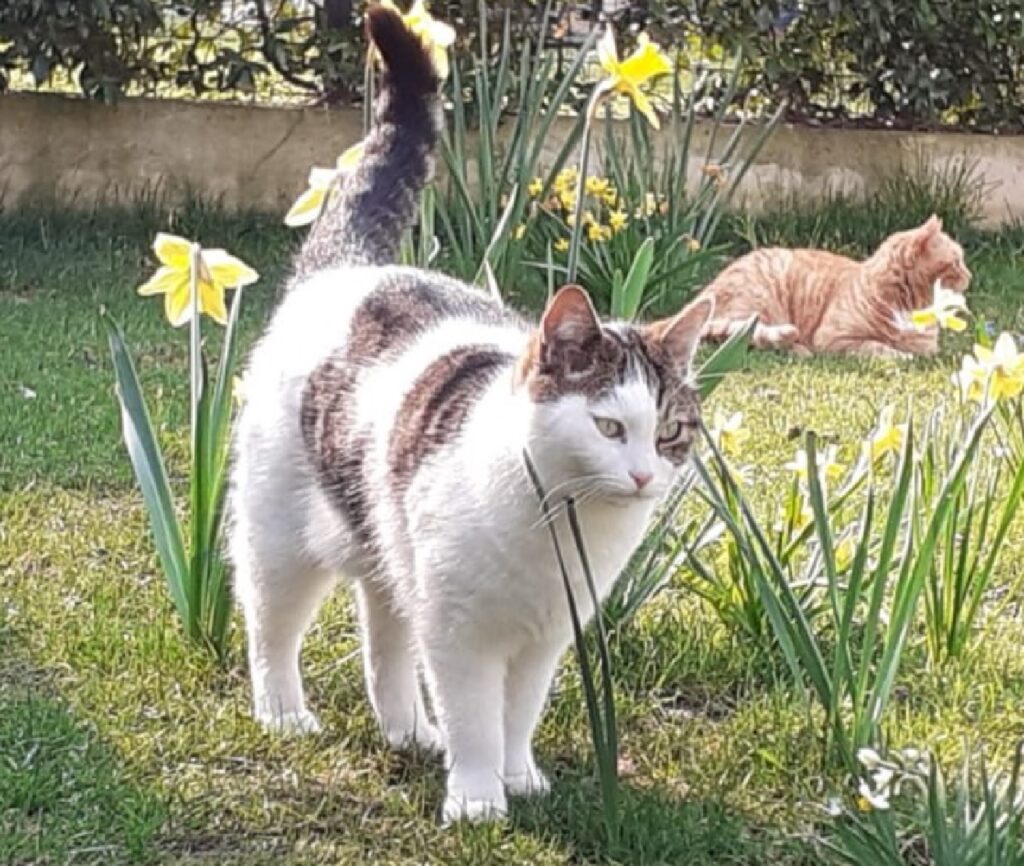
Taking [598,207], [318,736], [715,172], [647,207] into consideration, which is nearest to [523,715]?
[318,736]

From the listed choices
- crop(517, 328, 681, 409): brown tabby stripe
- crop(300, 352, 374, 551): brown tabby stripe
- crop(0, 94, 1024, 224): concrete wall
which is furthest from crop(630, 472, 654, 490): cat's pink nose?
crop(0, 94, 1024, 224): concrete wall

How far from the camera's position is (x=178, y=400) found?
4.46m

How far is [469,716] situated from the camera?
7.66 feet

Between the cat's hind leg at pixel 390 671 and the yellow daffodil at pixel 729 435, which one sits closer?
the cat's hind leg at pixel 390 671

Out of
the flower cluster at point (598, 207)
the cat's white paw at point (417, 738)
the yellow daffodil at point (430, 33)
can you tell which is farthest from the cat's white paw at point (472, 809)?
the flower cluster at point (598, 207)

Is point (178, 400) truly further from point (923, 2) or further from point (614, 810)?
point (923, 2)

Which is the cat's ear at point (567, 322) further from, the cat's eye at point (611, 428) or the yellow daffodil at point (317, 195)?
the yellow daffodil at point (317, 195)

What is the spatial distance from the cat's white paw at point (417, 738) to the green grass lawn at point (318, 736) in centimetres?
4

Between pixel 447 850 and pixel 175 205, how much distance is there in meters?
4.80

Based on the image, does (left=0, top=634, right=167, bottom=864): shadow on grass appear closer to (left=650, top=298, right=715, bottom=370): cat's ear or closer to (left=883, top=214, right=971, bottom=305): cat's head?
(left=650, top=298, right=715, bottom=370): cat's ear

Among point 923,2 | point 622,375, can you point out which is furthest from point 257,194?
point 622,375

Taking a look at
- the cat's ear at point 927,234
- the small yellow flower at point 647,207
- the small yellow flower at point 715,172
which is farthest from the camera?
the cat's ear at point 927,234

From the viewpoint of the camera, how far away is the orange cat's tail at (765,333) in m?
5.59

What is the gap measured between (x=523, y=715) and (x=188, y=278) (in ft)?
2.89
